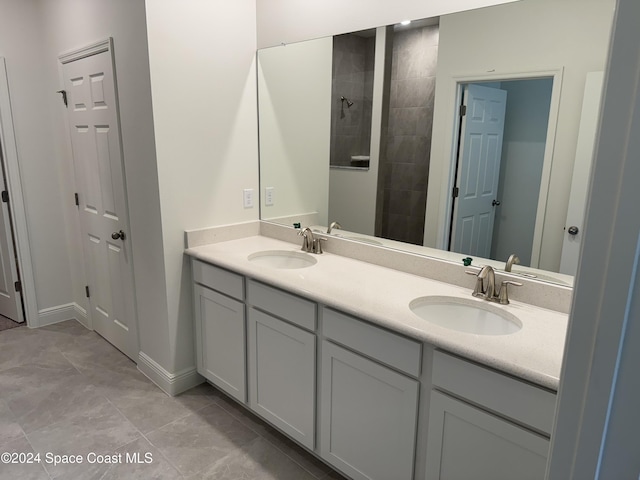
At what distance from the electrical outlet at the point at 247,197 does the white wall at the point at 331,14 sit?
0.89 metres

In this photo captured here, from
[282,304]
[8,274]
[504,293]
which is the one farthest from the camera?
[8,274]

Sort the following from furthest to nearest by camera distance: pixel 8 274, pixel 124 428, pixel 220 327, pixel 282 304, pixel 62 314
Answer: pixel 62 314, pixel 8 274, pixel 220 327, pixel 124 428, pixel 282 304

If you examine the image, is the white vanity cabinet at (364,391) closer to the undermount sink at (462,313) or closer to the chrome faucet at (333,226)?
the undermount sink at (462,313)

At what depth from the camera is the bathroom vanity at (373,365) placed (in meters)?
1.31

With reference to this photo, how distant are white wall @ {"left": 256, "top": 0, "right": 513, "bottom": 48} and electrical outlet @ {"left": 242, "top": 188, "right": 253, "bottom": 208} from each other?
892 mm

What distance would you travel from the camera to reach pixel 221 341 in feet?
7.95

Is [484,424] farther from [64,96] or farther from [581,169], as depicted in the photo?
[64,96]

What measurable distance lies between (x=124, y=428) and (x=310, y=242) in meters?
1.40

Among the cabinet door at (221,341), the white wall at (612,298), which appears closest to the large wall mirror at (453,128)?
the cabinet door at (221,341)

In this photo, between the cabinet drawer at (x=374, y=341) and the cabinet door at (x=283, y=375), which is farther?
the cabinet door at (x=283, y=375)

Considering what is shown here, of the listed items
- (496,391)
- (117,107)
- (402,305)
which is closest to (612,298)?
(496,391)

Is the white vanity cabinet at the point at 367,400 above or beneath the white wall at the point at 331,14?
beneath

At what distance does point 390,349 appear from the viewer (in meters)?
1.57

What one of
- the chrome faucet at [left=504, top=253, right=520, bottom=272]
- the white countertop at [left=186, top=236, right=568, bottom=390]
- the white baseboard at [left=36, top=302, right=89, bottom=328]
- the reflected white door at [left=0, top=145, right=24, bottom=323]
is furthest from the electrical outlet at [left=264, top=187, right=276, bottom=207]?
the reflected white door at [left=0, top=145, right=24, bottom=323]
